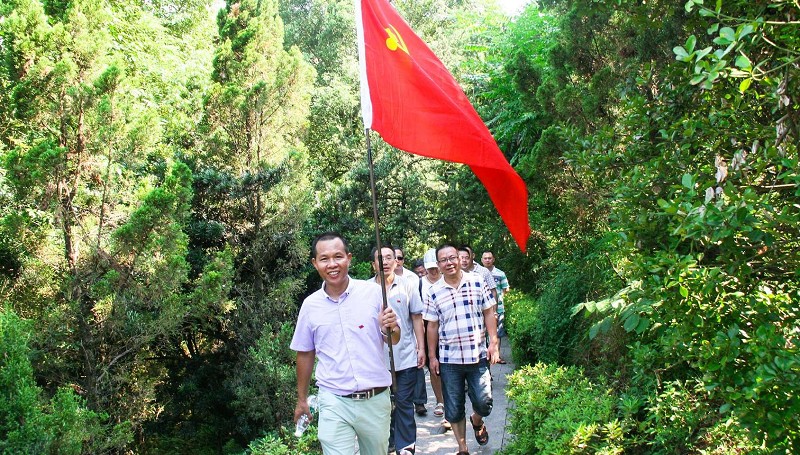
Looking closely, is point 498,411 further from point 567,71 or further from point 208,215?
point 208,215

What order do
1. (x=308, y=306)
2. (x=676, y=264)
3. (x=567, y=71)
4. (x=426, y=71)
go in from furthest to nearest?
(x=567, y=71) < (x=426, y=71) < (x=308, y=306) < (x=676, y=264)

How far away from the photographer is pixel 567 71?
28.2ft

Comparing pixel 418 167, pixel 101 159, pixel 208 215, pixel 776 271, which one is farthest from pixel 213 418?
pixel 776 271

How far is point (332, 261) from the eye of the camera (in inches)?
169

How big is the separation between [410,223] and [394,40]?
13.6 metres

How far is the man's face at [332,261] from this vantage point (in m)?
4.27

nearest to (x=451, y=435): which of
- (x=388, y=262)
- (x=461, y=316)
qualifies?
(x=461, y=316)

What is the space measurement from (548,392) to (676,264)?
12.1 feet

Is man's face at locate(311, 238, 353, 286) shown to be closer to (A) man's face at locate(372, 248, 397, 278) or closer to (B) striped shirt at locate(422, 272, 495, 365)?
(A) man's face at locate(372, 248, 397, 278)

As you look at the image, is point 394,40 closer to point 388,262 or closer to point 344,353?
point 344,353

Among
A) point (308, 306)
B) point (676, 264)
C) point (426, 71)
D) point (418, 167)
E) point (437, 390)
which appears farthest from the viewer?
point (418, 167)

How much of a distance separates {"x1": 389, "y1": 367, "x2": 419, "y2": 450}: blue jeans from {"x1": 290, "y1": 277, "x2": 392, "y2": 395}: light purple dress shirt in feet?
4.82

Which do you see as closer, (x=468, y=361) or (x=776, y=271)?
(x=776, y=271)

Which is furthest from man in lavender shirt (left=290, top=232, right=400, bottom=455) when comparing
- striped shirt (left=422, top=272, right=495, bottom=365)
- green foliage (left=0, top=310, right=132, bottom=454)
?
green foliage (left=0, top=310, right=132, bottom=454)
